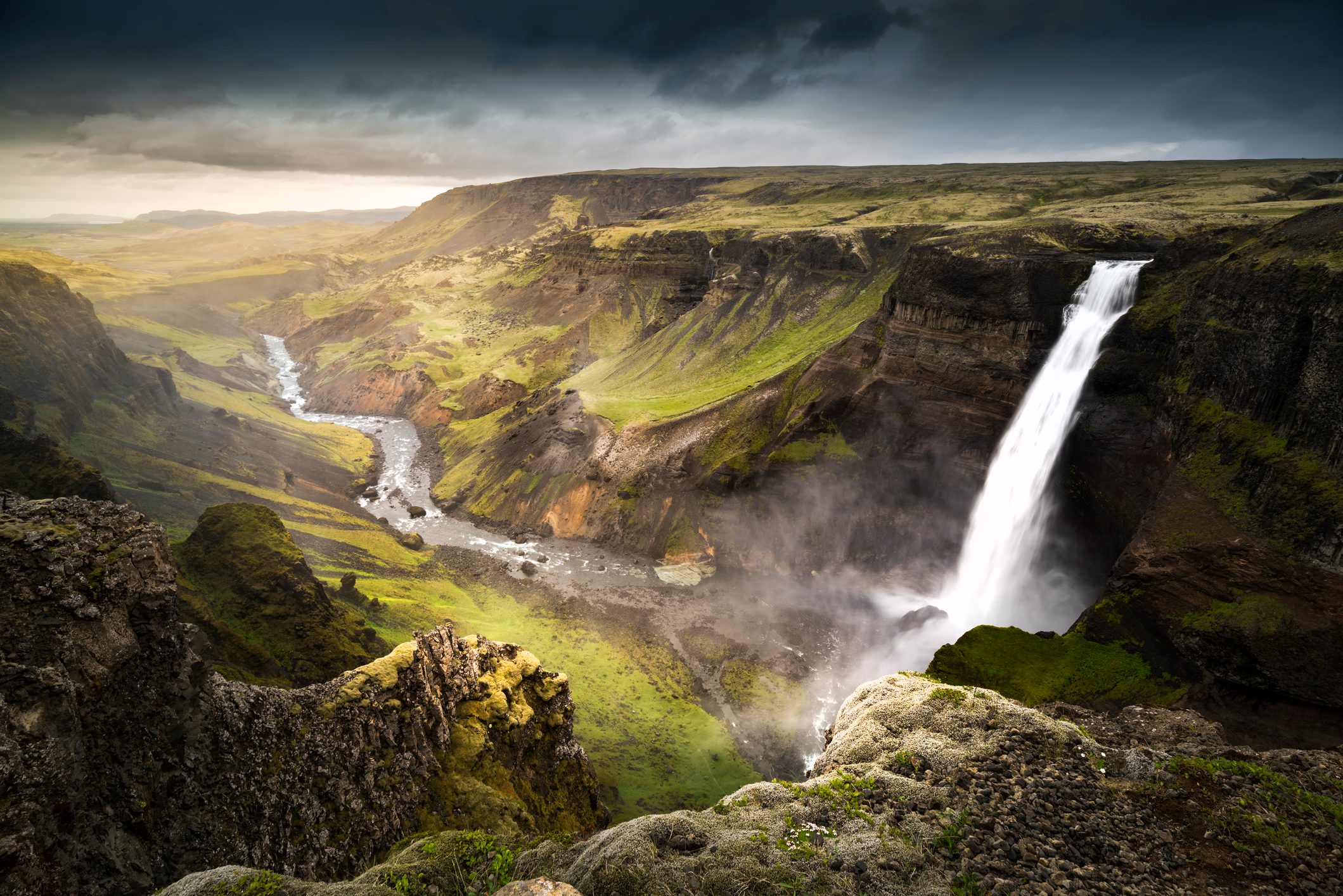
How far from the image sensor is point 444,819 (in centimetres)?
2091

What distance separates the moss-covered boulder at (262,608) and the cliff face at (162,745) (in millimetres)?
6514

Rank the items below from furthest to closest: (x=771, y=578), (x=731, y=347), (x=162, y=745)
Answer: (x=731, y=347) < (x=771, y=578) < (x=162, y=745)

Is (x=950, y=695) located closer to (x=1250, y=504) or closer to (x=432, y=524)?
(x=1250, y=504)

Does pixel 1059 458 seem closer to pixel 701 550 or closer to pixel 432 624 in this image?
pixel 701 550

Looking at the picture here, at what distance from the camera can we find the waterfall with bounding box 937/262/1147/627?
40.4 metres

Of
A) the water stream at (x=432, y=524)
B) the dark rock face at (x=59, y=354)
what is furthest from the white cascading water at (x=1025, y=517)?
the dark rock face at (x=59, y=354)

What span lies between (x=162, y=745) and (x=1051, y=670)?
32.0 m

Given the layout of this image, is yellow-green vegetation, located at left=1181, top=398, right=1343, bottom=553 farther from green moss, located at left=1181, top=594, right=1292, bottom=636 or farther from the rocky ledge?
the rocky ledge

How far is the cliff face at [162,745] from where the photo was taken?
12898 millimetres

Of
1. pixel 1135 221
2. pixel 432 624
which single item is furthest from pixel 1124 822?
pixel 1135 221

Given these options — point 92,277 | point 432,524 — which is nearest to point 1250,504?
point 432,524

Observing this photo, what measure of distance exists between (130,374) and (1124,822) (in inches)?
3721

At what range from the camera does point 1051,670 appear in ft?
86.5

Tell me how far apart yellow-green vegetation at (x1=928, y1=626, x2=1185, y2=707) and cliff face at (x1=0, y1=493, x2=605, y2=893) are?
19.5m
